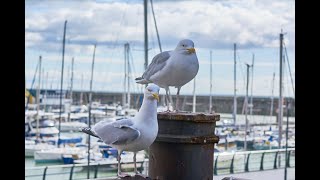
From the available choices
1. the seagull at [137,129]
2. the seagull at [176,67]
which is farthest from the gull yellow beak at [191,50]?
the seagull at [137,129]

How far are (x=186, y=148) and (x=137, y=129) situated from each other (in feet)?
0.73

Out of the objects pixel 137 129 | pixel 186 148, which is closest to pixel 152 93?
pixel 137 129

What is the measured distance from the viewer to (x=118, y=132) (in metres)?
1.89

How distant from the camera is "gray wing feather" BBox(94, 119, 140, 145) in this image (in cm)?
185

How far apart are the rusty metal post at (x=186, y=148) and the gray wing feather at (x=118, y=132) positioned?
0.43 feet

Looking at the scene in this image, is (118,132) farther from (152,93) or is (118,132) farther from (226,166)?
(226,166)

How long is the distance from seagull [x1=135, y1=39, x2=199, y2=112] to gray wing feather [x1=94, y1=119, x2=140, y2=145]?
0.83 ft

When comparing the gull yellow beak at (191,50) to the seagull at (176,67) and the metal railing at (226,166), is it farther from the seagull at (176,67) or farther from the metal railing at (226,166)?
the metal railing at (226,166)

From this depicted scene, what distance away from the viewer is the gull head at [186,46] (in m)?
2.01

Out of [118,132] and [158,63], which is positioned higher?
[158,63]

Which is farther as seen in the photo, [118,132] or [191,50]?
[191,50]

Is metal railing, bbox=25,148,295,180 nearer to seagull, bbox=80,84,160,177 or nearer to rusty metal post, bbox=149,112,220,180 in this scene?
seagull, bbox=80,84,160,177
